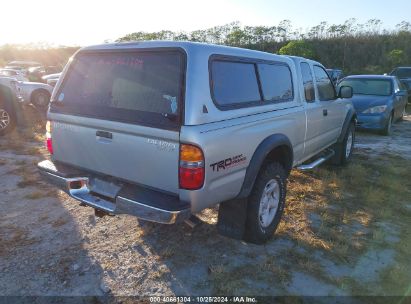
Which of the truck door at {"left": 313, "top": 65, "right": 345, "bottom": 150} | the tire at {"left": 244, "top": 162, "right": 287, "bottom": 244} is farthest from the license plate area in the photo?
the truck door at {"left": 313, "top": 65, "right": 345, "bottom": 150}

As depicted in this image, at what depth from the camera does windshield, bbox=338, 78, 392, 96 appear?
1031 cm

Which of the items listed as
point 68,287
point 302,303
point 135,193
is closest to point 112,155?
point 135,193

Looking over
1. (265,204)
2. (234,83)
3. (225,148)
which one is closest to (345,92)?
(265,204)

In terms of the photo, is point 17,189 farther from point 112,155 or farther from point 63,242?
point 112,155

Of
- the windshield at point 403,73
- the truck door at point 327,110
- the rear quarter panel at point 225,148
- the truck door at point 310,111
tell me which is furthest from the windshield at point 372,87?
the windshield at point 403,73

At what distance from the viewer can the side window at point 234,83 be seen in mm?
3107

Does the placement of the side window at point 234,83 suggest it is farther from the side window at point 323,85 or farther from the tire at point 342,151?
the tire at point 342,151

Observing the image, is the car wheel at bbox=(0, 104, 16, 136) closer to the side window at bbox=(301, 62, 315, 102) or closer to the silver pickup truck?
the silver pickup truck

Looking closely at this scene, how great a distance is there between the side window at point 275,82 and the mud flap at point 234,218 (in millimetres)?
1140

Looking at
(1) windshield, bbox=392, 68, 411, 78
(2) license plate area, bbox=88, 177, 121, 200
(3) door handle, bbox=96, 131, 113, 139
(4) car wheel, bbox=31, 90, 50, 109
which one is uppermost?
(3) door handle, bbox=96, 131, 113, 139

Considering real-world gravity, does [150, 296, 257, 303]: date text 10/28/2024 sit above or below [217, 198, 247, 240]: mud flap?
below

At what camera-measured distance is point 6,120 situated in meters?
8.73

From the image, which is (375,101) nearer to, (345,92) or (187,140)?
(345,92)

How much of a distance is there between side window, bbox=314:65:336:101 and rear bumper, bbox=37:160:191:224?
3.31 m
